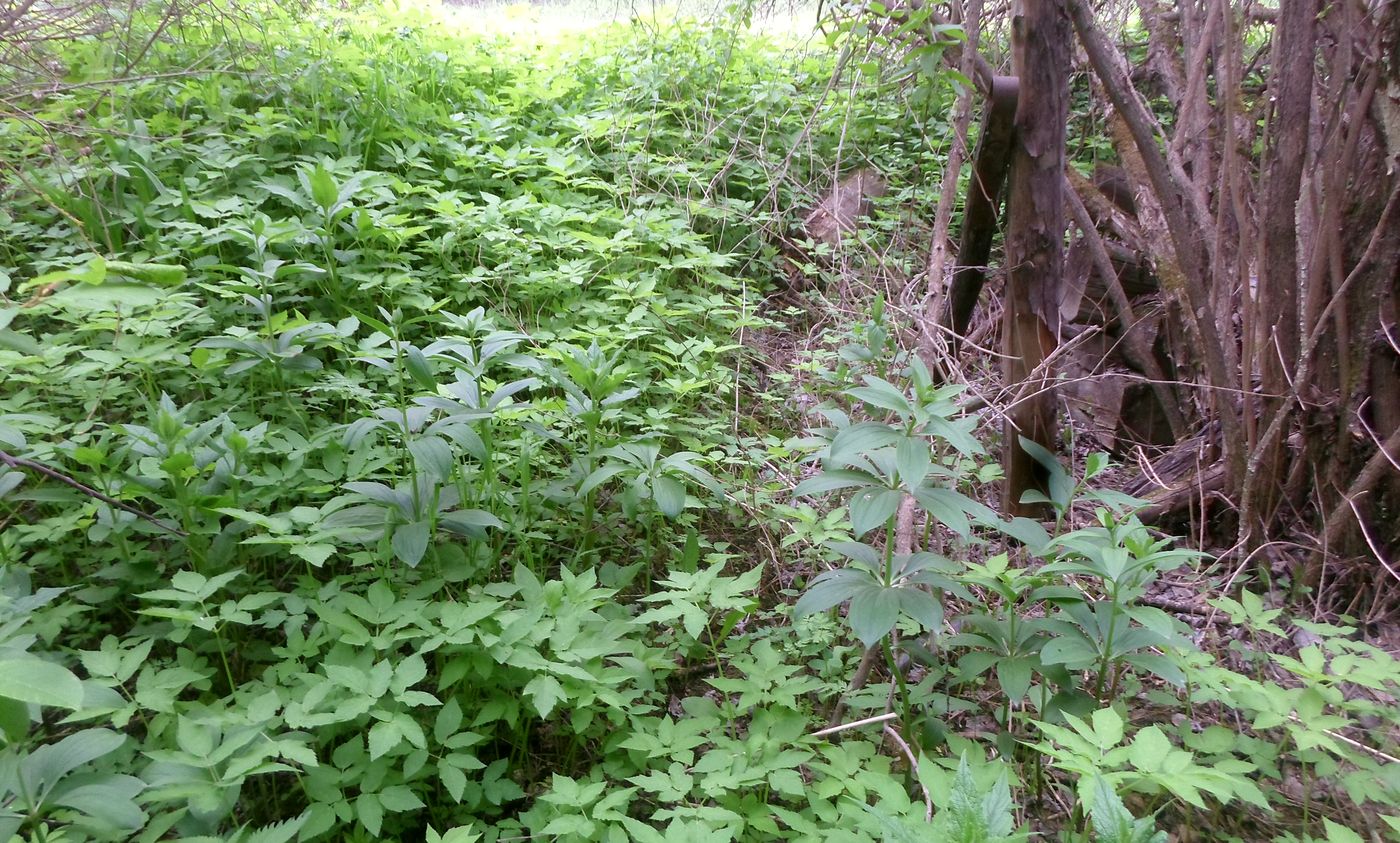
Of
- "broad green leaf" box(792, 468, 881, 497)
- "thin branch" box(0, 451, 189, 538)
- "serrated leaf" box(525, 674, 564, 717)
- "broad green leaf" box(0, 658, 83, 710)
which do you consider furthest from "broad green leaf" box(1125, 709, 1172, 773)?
"thin branch" box(0, 451, 189, 538)

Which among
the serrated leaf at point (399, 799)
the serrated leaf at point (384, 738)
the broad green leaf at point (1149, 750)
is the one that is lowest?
the serrated leaf at point (399, 799)

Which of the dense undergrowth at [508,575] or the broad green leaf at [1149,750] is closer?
the broad green leaf at [1149,750]

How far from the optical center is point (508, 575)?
7.82 feet

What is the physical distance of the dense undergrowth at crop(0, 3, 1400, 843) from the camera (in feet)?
5.18

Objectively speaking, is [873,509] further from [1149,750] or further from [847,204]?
[847,204]

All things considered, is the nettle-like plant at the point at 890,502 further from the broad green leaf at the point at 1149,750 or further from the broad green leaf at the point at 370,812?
the broad green leaf at the point at 370,812

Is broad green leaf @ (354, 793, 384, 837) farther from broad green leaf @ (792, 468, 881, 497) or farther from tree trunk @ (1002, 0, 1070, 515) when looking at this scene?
tree trunk @ (1002, 0, 1070, 515)

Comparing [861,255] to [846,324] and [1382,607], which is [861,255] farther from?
[1382,607]

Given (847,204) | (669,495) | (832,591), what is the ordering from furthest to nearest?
(847,204), (669,495), (832,591)

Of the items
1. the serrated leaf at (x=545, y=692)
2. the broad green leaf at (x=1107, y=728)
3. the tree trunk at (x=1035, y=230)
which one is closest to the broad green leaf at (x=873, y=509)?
the broad green leaf at (x=1107, y=728)

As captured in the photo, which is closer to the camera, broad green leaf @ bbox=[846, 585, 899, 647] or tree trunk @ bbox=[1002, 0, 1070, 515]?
broad green leaf @ bbox=[846, 585, 899, 647]

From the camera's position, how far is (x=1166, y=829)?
1796 mm

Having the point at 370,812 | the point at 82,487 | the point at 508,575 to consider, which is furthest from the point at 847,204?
the point at 370,812

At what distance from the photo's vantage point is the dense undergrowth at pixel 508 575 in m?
1.58
